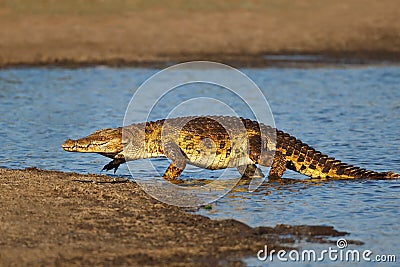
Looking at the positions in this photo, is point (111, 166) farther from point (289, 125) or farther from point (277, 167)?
point (289, 125)

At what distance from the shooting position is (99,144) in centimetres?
916

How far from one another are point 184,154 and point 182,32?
42.6ft

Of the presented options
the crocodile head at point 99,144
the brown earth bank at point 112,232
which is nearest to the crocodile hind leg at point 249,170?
the crocodile head at point 99,144

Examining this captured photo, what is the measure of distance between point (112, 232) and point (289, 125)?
22.8 feet

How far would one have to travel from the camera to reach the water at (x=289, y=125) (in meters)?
7.76

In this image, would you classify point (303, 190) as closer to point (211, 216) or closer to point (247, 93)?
point (211, 216)

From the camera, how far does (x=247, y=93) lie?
54.1 feet

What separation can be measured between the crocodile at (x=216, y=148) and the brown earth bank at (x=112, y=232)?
1.02 metres

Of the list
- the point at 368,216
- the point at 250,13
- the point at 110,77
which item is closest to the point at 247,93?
the point at 110,77

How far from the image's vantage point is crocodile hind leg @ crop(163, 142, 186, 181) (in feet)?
29.6

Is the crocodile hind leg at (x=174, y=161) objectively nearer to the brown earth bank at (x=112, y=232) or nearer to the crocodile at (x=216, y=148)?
the crocodile at (x=216, y=148)

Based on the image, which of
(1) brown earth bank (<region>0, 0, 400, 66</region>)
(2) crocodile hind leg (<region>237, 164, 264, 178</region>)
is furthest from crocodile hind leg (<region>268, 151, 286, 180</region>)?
(1) brown earth bank (<region>0, 0, 400, 66</region>)

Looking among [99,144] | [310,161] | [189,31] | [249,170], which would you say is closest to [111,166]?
[99,144]

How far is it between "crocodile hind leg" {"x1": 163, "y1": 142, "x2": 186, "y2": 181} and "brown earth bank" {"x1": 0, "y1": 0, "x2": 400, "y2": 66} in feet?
35.5
